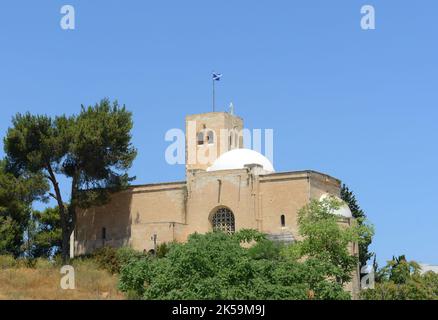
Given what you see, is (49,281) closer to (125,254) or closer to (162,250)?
(125,254)

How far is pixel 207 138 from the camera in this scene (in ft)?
164

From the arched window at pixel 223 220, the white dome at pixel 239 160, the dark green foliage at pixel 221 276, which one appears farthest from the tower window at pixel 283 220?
the dark green foliage at pixel 221 276

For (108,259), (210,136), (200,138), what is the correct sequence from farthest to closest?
(200,138) < (210,136) < (108,259)

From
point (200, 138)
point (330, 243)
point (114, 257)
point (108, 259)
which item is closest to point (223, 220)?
point (114, 257)

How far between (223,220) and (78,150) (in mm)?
8380

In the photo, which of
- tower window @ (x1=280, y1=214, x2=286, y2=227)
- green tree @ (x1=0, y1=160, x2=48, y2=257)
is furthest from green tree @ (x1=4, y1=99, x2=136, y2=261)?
tower window @ (x1=280, y1=214, x2=286, y2=227)

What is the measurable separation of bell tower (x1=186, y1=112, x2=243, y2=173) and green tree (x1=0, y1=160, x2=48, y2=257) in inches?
380

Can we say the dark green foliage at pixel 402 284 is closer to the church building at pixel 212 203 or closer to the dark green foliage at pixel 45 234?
the church building at pixel 212 203

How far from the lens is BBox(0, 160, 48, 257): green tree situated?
143 feet

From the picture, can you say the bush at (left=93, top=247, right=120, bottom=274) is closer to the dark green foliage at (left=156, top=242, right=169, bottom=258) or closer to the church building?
the dark green foliage at (left=156, top=242, right=169, bottom=258)

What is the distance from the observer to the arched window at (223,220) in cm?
4438
